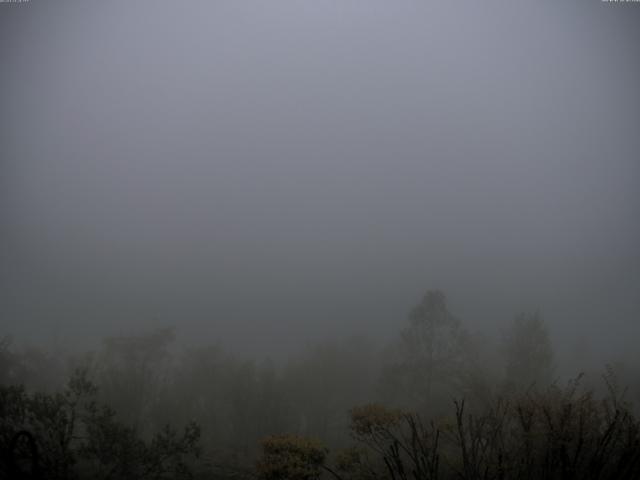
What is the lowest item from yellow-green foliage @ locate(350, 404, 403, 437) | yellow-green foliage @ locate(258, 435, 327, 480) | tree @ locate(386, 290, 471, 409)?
yellow-green foliage @ locate(258, 435, 327, 480)

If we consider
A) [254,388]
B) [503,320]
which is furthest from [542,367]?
[503,320]

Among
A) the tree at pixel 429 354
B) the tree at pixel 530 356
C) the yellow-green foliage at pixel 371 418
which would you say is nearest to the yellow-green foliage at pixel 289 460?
the yellow-green foliage at pixel 371 418

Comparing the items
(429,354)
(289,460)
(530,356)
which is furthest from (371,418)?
(530,356)

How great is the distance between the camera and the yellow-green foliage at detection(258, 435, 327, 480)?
19516mm

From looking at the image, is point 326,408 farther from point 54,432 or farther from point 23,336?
point 23,336

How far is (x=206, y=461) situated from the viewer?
3516 centimetres

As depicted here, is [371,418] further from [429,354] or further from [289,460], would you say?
[429,354]

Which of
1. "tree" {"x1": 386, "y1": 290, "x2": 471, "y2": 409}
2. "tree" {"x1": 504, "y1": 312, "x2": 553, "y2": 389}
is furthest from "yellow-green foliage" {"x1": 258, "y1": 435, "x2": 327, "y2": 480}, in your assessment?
"tree" {"x1": 504, "y1": 312, "x2": 553, "y2": 389}

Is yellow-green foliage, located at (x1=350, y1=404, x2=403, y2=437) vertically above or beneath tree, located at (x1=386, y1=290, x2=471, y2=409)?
beneath

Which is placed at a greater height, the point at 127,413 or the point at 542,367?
the point at 542,367

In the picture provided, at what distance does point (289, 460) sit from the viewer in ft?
65.1

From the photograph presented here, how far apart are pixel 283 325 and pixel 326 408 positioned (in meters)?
91.2

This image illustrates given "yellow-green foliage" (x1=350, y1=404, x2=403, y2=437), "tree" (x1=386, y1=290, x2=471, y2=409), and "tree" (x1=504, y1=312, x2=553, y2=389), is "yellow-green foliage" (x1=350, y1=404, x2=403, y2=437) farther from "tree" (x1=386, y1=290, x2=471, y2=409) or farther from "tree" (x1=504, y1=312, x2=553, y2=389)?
"tree" (x1=504, y1=312, x2=553, y2=389)

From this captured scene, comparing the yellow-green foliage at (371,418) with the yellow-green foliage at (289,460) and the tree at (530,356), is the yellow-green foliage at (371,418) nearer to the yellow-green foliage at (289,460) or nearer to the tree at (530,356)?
the yellow-green foliage at (289,460)
